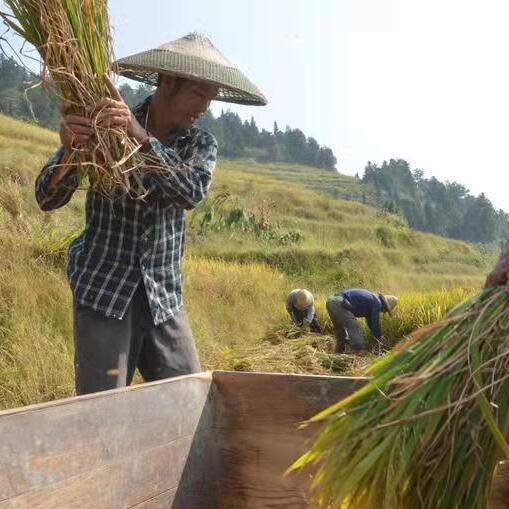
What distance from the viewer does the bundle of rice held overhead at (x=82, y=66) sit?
184cm

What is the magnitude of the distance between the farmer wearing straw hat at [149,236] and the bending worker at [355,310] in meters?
4.61

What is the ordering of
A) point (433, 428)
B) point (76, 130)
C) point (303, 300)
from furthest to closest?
1. point (303, 300)
2. point (76, 130)
3. point (433, 428)

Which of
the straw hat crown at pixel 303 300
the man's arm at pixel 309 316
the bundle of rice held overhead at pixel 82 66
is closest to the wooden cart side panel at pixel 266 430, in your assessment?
the bundle of rice held overhead at pixel 82 66

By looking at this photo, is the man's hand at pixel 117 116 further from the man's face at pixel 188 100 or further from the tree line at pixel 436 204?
the tree line at pixel 436 204

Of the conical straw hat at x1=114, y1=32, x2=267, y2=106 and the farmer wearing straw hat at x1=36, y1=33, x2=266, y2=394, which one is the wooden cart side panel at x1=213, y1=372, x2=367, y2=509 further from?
the conical straw hat at x1=114, y1=32, x2=267, y2=106

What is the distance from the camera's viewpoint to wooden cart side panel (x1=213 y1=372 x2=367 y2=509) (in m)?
1.72

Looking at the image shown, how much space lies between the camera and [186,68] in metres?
2.10

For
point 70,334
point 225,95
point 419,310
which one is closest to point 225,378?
point 225,95

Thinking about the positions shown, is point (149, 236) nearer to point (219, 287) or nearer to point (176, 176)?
point (176, 176)

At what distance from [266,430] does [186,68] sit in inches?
39.6

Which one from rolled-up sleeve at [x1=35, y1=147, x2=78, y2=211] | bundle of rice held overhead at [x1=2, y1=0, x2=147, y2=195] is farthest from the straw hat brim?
rolled-up sleeve at [x1=35, y1=147, x2=78, y2=211]

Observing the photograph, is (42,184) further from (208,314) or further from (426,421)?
(208,314)

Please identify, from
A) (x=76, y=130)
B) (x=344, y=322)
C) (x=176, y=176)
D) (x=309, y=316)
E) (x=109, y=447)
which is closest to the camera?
(x=109, y=447)

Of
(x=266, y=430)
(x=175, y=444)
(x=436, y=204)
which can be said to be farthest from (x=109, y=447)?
(x=436, y=204)
